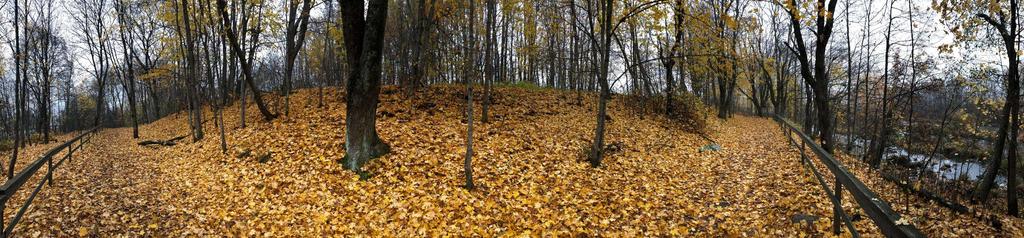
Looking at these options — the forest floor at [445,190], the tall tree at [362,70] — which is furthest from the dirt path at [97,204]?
the tall tree at [362,70]

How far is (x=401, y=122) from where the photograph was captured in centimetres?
1152

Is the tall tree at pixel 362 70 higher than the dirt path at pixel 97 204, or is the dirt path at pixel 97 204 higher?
the tall tree at pixel 362 70

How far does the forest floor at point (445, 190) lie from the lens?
239 inches

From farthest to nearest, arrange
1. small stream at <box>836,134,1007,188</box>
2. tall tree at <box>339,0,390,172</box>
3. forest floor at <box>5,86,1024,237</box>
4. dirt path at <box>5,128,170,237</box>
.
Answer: small stream at <box>836,134,1007,188</box>, tall tree at <box>339,0,390,172</box>, forest floor at <box>5,86,1024,237</box>, dirt path at <box>5,128,170,237</box>

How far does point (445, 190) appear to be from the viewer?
7.42 metres

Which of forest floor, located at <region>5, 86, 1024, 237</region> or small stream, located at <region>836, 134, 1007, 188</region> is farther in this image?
small stream, located at <region>836, 134, 1007, 188</region>

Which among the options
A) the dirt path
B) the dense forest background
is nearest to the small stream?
the dense forest background

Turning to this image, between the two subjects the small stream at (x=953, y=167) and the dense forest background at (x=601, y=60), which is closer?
the dense forest background at (x=601, y=60)

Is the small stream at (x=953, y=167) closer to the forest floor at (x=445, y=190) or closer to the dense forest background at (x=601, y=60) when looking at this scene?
the dense forest background at (x=601, y=60)

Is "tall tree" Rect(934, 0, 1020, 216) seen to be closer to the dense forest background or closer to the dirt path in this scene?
the dense forest background

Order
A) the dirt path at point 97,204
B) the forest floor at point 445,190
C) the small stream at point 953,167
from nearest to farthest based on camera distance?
the dirt path at point 97,204, the forest floor at point 445,190, the small stream at point 953,167

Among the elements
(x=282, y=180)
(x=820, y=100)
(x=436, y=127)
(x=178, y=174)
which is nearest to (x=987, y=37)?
(x=820, y=100)

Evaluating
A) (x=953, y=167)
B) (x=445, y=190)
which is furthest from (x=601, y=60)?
(x=953, y=167)

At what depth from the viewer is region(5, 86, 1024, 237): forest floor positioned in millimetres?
6059
